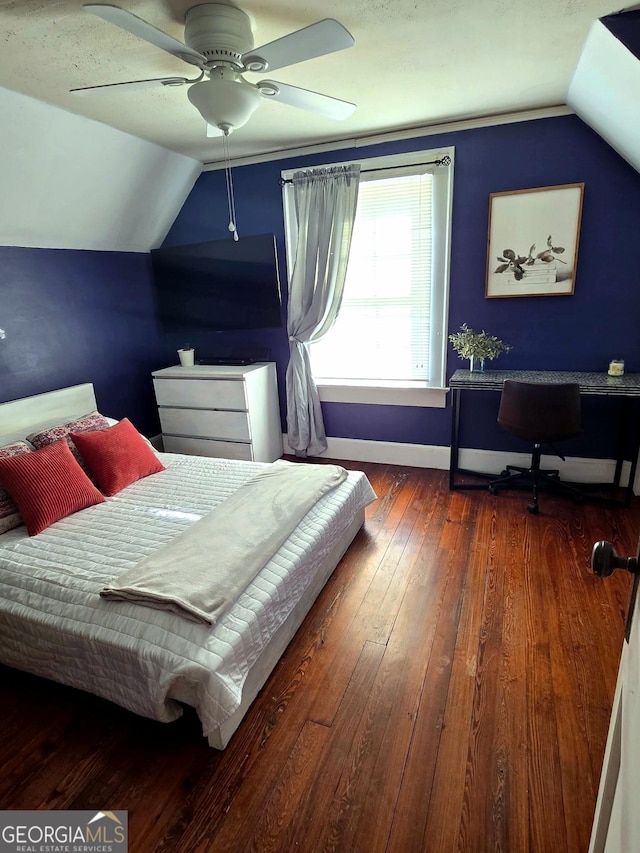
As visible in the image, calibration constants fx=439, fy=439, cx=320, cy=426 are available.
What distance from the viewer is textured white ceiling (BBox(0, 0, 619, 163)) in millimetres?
1653

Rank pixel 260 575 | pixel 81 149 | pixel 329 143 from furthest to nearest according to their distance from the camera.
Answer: pixel 329 143
pixel 81 149
pixel 260 575

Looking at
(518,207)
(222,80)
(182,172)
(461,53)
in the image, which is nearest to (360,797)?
(222,80)

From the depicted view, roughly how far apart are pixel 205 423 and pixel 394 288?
6.05 feet

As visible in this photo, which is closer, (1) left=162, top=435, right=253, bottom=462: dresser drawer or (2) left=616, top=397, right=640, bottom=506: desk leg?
(2) left=616, top=397, right=640, bottom=506: desk leg

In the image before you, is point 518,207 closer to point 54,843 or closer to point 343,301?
point 343,301

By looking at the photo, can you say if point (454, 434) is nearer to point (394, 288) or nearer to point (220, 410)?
point (394, 288)

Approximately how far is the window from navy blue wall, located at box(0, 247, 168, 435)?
147 centimetres

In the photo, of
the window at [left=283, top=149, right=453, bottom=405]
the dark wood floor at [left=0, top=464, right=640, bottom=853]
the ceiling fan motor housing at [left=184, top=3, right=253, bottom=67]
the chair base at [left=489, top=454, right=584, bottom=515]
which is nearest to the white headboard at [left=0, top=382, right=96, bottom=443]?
the dark wood floor at [left=0, top=464, right=640, bottom=853]

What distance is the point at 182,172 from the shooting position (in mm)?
3498

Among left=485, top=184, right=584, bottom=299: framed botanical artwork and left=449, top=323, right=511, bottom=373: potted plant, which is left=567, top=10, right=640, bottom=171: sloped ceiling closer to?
left=485, top=184, right=584, bottom=299: framed botanical artwork

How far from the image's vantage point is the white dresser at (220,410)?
3.45m

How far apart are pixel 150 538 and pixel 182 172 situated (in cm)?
296

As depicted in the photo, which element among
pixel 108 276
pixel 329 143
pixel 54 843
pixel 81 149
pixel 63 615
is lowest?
pixel 54 843

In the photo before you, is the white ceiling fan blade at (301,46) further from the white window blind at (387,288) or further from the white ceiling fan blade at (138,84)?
the white window blind at (387,288)
